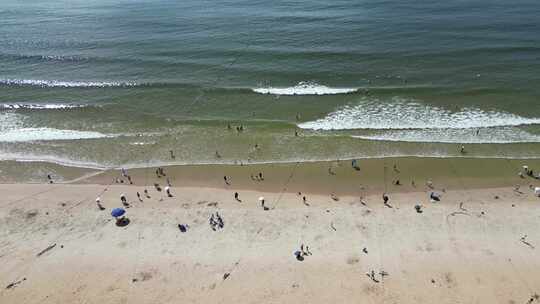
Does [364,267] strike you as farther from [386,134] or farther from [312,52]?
[312,52]

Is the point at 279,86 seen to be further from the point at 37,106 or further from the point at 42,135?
the point at 37,106

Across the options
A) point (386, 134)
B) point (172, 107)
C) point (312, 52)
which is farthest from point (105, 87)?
point (386, 134)

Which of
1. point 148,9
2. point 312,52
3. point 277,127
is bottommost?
point 277,127

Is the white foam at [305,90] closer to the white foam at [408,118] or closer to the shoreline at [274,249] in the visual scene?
the white foam at [408,118]

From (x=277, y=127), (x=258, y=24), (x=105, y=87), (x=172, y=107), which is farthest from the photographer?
(x=258, y=24)

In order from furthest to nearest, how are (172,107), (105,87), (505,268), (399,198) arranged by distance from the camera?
(105,87)
(172,107)
(399,198)
(505,268)

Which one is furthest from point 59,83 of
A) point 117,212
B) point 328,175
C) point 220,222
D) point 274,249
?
point 274,249

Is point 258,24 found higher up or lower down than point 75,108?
higher up
